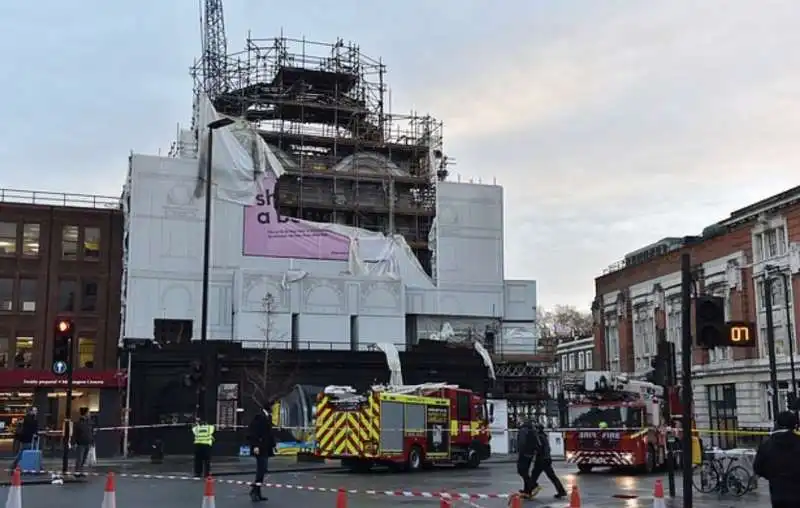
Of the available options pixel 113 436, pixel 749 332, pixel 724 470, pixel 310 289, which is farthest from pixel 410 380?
pixel 749 332

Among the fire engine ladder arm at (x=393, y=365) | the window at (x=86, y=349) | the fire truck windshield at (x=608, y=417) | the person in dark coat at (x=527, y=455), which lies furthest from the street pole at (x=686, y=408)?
the window at (x=86, y=349)

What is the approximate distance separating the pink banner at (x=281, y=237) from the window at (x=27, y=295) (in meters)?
11.5

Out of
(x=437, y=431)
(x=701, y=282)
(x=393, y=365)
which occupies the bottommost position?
(x=437, y=431)

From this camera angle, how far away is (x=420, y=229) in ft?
202

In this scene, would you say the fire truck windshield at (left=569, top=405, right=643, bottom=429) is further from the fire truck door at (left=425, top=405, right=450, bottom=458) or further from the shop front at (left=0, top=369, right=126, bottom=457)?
the shop front at (left=0, top=369, right=126, bottom=457)

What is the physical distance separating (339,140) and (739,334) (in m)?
49.1

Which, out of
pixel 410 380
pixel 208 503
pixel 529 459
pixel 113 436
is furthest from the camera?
pixel 410 380

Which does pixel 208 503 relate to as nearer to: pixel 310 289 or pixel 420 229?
pixel 310 289

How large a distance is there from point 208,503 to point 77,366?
40.0m

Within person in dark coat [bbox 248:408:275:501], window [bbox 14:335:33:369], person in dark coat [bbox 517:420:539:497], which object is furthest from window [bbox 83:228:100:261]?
person in dark coat [bbox 517:420:539:497]

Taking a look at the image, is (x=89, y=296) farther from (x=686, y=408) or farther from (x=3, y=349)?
(x=686, y=408)

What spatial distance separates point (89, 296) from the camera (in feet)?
168

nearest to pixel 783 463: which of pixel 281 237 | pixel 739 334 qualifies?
pixel 739 334

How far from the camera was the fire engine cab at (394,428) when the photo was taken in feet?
93.0
